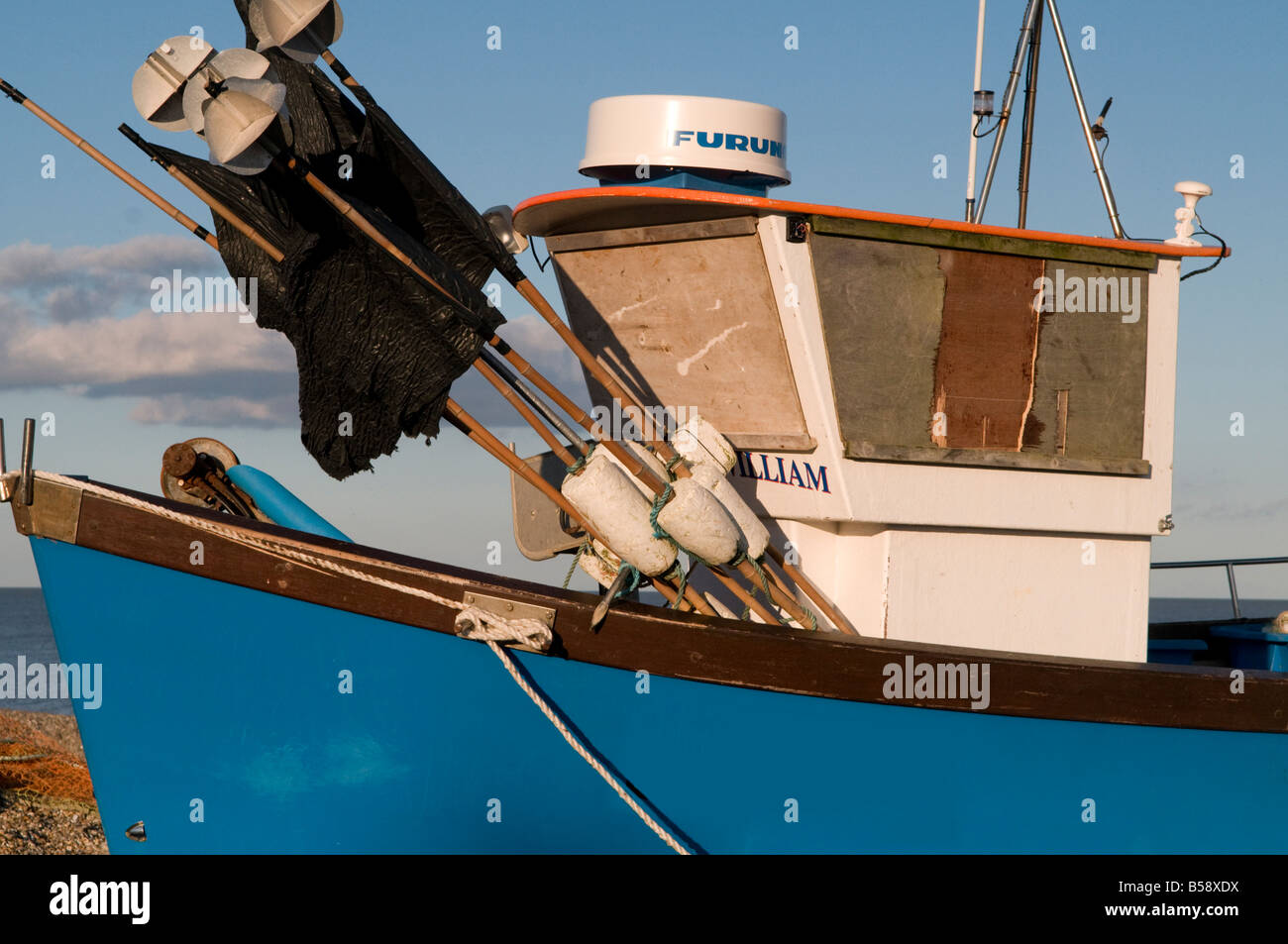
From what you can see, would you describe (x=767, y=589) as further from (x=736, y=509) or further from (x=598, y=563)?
(x=598, y=563)

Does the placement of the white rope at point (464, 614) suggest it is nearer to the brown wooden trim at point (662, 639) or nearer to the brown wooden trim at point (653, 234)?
the brown wooden trim at point (662, 639)

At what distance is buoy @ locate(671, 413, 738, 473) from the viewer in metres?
5.93

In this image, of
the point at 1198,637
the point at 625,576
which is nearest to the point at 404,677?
the point at 625,576

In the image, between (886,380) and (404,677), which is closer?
(404,677)

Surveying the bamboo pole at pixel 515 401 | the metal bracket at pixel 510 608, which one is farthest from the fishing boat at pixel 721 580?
the bamboo pole at pixel 515 401

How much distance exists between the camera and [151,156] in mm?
5238

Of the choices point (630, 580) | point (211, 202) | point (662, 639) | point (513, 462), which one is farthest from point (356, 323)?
point (662, 639)

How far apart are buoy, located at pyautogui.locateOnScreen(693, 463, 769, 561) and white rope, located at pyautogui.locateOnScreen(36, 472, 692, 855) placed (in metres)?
0.96

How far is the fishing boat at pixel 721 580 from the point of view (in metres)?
5.09

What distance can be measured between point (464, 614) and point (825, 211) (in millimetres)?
2358

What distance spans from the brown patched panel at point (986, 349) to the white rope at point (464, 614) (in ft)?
7.45
